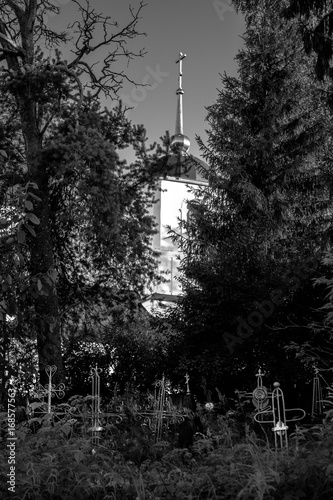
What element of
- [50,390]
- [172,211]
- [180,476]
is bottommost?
[180,476]

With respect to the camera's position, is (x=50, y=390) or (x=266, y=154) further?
(x=266, y=154)

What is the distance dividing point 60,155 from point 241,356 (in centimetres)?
480

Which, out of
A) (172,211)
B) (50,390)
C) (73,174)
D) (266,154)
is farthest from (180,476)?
(172,211)

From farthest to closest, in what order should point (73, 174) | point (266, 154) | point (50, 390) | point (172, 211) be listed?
point (172, 211)
point (266, 154)
point (73, 174)
point (50, 390)

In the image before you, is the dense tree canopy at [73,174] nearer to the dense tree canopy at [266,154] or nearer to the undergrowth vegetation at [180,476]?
the dense tree canopy at [266,154]

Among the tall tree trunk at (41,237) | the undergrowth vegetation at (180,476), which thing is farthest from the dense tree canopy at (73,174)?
the undergrowth vegetation at (180,476)

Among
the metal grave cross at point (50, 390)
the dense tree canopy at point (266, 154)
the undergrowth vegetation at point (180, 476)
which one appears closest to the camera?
the undergrowth vegetation at point (180, 476)

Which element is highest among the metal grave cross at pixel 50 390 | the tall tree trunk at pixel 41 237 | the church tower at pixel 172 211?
the church tower at pixel 172 211

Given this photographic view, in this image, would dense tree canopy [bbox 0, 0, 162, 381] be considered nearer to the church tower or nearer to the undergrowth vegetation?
the church tower

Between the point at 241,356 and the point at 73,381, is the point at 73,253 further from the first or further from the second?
the point at 241,356

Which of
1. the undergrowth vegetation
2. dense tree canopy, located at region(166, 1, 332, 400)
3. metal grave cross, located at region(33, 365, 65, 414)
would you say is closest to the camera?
the undergrowth vegetation

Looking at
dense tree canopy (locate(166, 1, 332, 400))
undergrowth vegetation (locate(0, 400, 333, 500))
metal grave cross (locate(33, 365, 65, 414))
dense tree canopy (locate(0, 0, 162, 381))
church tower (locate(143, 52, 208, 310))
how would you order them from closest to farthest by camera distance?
undergrowth vegetation (locate(0, 400, 333, 500)), metal grave cross (locate(33, 365, 65, 414)), dense tree canopy (locate(0, 0, 162, 381)), dense tree canopy (locate(166, 1, 332, 400)), church tower (locate(143, 52, 208, 310))

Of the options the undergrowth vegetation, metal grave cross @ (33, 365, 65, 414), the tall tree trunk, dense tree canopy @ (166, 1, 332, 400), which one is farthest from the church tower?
the undergrowth vegetation

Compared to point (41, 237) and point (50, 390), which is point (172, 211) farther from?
point (50, 390)
